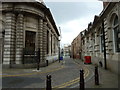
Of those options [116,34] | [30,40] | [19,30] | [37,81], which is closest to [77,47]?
[30,40]

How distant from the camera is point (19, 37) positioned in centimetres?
1184

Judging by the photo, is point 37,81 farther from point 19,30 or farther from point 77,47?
point 77,47

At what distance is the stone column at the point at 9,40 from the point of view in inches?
443

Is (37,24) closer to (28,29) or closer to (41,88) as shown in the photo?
(28,29)

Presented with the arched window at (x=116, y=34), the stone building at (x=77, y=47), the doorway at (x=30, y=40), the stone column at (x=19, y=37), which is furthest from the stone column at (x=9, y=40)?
the stone building at (x=77, y=47)

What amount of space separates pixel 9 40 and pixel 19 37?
1186mm

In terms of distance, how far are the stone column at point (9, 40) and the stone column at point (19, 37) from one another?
478 mm

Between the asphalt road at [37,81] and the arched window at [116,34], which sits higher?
the arched window at [116,34]

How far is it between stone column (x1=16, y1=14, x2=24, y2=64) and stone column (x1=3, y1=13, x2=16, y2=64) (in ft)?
1.57

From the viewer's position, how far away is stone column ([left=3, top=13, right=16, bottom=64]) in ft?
37.0

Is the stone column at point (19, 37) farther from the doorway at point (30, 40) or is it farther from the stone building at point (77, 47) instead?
the stone building at point (77, 47)

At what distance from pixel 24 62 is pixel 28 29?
4477 mm

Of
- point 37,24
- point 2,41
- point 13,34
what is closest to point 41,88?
point 13,34

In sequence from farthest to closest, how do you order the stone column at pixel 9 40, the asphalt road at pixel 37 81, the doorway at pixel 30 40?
the doorway at pixel 30 40, the stone column at pixel 9 40, the asphalt road at pixel 37 81
